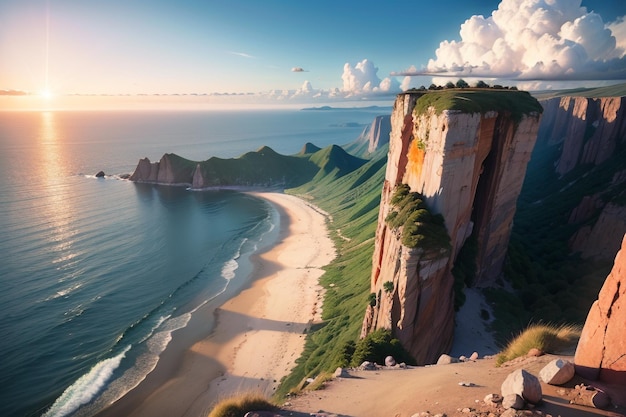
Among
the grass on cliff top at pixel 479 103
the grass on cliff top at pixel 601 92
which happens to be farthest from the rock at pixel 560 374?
the grass on cliff top at pixel 601 92

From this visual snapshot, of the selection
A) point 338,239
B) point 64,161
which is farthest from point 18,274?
point 64,161

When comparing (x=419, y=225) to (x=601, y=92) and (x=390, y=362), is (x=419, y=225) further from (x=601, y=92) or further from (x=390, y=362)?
(x=601, y=92)

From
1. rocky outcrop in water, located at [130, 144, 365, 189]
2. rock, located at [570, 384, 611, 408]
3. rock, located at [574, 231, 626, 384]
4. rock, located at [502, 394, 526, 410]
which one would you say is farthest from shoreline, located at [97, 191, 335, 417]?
rocky outcrop in water, located at [130, 144, 365, 189]

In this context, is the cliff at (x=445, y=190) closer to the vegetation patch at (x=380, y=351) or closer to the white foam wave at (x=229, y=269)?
the vegetation patch at (x=380, y=351)

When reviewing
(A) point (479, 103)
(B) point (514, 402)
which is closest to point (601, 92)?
(A) point (479, 103)

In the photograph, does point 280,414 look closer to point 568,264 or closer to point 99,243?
point 568,264

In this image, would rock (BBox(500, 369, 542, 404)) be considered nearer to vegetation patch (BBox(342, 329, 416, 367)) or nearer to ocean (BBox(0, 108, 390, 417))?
vegetation patch (BBox(342, 329, 416, 367))
